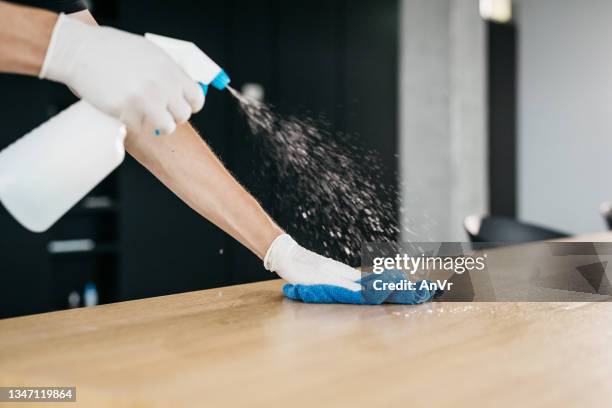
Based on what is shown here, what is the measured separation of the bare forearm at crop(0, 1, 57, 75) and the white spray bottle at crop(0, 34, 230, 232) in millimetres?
88

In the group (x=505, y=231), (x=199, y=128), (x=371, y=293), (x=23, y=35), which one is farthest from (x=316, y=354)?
(x=199, y=128)

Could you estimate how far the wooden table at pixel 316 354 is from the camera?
2.24ft

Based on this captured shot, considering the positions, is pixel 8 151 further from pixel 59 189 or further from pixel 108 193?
pixel 108 193

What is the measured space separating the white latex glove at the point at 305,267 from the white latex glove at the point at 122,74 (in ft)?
1.51

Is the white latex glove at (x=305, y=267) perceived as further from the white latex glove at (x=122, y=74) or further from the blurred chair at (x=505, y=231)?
the blurred chair at (x=505, y=231)

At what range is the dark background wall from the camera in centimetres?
300

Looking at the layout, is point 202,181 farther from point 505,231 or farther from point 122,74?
point 505,231

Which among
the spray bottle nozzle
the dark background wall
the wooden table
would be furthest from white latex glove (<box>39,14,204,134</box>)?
the dark background wall

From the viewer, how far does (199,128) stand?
351 cm

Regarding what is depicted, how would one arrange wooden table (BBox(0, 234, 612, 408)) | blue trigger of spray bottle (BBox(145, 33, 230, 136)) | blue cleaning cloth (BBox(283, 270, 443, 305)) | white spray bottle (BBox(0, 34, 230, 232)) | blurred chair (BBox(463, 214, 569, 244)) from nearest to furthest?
wooden table (BBox(0, 234, 612, 408)), white spray bottle (BBox(0, 34, 230, 232)), blue trigger of spray bottle (BBox(145, 33, 230, 136)), blue cleaning cloth (BBox(283, 270, 443, 305)), blurred chair (BBox(463, 214, 569, 244))

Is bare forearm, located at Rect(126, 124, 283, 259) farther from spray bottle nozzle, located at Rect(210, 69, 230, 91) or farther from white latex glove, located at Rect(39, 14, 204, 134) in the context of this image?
white latex glove, located at Rect(39, 14, 204, 134)

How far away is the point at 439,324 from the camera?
1.01 m

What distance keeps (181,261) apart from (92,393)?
2.83m

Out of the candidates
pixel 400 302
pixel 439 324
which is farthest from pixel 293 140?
pixel 439 324
